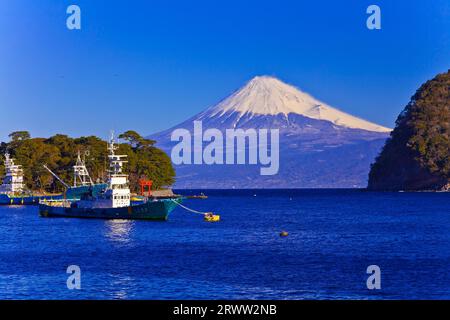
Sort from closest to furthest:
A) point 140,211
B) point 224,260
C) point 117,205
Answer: point 224,260 → point 140,211 → point 117,205

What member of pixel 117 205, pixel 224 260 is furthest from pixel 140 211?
pixel 224 260

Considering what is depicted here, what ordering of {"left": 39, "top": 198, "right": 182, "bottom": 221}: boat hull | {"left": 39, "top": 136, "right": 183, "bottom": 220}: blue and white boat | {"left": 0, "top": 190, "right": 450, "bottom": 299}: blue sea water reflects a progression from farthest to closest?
1. {"left": 39, "top": 136, "right": 183, "bottom": 220}: blue and white boat
2. {"left": 39, "top": 198, "right": 182, "bottom": 221}: boat hull
3. {"left": 0, "top": 190, "right": 450, "bottom": 299}: blue sea water

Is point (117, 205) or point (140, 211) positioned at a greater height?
point (117, 205)

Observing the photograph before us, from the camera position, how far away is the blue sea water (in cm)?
4869

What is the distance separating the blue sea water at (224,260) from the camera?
48.7 meters

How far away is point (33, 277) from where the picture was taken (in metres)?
54.7

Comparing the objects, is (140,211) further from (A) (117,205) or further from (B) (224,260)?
(B) (224,260)

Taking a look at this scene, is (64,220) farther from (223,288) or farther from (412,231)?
(223,288)

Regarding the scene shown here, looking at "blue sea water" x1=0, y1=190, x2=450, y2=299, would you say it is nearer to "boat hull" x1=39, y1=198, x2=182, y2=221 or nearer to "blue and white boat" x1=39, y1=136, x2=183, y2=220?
"boat hull" x1=39, y1=198, x2=182, y2=221

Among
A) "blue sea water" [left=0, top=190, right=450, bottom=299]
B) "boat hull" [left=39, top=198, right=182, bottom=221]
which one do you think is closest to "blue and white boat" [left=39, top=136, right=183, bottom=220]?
"boat hull" [left=39, top=198, right=182, bottom=221]

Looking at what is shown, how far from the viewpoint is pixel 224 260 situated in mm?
64188

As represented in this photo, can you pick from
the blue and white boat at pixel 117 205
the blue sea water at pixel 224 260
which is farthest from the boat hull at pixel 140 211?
the blue sea water at pixel 224 260
